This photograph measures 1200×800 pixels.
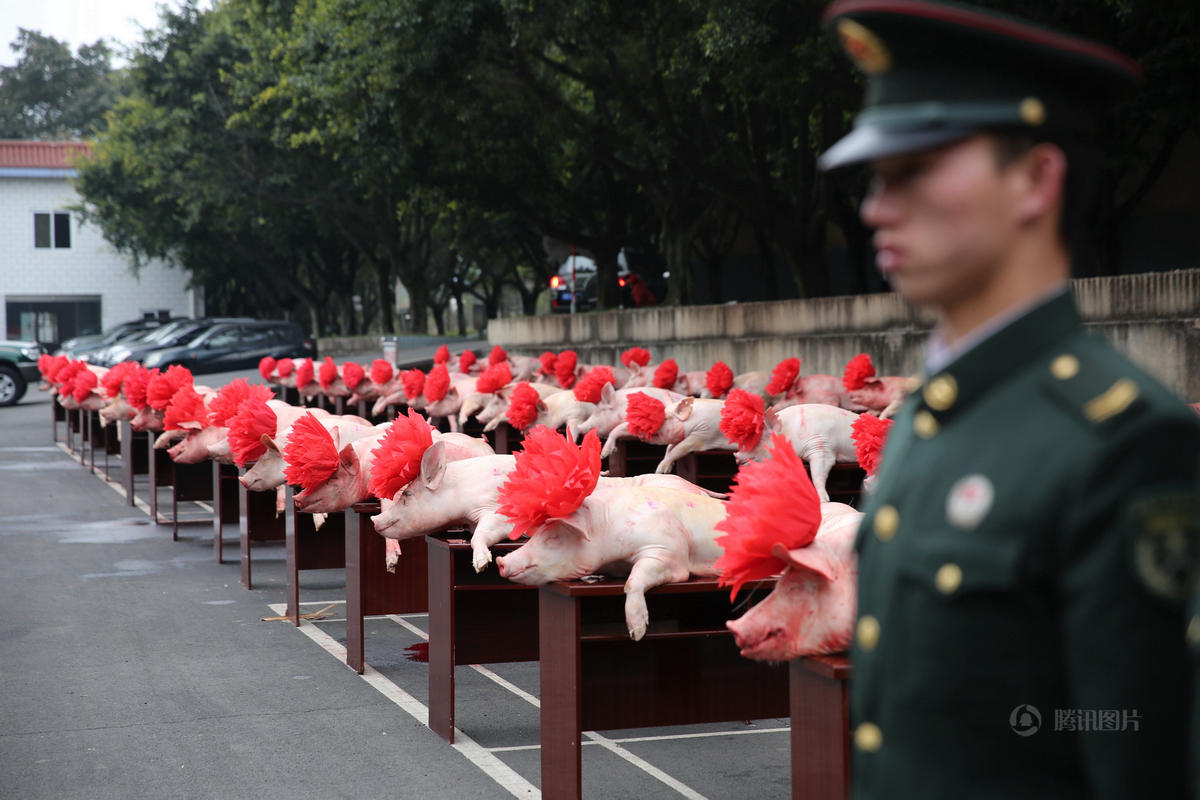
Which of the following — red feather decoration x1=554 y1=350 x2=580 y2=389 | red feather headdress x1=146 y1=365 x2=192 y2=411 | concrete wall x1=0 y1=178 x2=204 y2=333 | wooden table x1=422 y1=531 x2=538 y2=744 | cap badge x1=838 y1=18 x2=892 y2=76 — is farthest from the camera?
concrete wall x1=0 y1=178 x2=204 y2=333

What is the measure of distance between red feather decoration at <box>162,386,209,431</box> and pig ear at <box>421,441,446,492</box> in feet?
21.6

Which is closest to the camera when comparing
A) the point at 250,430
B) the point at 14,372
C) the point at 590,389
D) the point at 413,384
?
the point at 250,430

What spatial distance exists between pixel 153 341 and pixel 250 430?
29239 millimetres

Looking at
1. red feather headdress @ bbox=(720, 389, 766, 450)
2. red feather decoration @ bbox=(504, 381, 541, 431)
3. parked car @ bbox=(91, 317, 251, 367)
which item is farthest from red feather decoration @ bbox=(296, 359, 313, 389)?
parked car @ bbox=(91, 317, 251, 367)

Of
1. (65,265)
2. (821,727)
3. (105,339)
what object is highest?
(65,265)

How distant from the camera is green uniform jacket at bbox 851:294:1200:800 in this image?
1599 millimetres

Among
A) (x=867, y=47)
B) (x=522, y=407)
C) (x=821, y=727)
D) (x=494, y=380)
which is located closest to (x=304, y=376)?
(x=494, y=380)

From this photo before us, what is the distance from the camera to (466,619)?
7.40 metres

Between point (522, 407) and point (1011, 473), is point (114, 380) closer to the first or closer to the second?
point (522, 407)

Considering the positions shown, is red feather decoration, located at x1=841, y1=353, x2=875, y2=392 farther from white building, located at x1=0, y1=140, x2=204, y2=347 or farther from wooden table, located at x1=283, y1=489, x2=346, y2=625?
white building, located at x1=0, y1=140, x2=204, y2=347

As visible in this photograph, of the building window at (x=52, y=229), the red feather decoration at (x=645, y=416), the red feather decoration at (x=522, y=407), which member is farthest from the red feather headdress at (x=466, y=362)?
the building window at (x=52, y=229)

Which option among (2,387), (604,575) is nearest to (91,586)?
(604,575)

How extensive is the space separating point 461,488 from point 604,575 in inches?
61.8

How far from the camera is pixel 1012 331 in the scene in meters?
1.77
